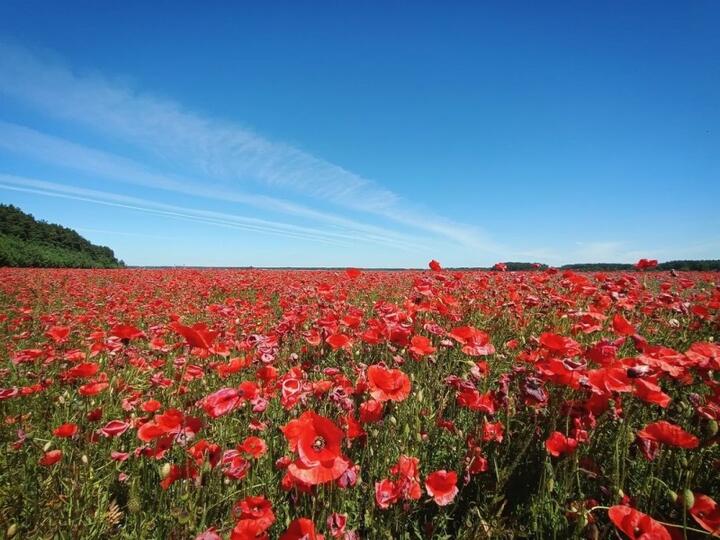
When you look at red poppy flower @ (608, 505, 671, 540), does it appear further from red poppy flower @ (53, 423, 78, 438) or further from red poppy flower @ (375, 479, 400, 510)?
red poppy flower @ (53, 423, 78, 438)

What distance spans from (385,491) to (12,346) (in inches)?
230

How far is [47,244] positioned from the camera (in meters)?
35.4

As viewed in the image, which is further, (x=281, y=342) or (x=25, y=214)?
(x=25, y=214)

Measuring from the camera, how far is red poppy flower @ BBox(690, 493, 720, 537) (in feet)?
3.84

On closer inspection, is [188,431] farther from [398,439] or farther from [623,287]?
[623,287]

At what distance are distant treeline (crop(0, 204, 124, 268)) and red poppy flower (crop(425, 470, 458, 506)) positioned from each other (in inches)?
1389

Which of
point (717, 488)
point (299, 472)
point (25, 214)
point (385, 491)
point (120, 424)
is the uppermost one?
point (25, 214)

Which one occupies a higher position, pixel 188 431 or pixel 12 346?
pixel 188 431

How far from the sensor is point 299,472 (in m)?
1.09

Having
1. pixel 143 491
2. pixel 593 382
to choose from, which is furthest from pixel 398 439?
pixel 143 491

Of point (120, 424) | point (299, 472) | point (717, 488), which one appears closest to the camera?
point (299, 472)

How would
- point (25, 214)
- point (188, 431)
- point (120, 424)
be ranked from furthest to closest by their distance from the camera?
point (25, 214) → point (120, 424) → point (188, 431)

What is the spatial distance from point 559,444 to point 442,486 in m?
0.64

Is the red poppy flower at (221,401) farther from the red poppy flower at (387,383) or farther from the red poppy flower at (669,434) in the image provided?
the red poppy flower at (669,434)
